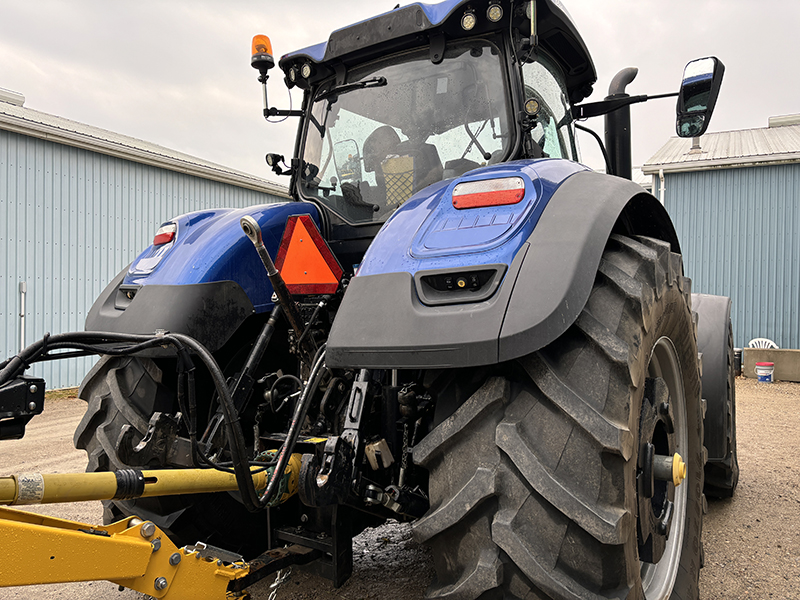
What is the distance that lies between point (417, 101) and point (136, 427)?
1.69 meters

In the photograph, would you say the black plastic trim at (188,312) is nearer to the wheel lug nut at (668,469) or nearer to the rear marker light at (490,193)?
the rear marker light at (490,193)

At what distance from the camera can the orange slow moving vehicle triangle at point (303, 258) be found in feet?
7.06

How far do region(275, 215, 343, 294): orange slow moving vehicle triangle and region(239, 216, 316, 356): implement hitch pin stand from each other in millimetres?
157

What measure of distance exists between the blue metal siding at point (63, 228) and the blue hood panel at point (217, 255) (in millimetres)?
7184

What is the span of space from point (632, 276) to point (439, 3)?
145 centimetres

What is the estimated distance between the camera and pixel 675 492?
233cm

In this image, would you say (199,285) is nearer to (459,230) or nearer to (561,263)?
(459,230)

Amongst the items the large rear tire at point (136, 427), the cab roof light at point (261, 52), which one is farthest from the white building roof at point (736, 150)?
the large rear tire at point (136, 427)

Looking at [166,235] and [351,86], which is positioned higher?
[351,86]

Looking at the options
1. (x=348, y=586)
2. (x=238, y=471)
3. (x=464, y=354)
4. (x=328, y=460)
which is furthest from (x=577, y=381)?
(x=348, y=586)

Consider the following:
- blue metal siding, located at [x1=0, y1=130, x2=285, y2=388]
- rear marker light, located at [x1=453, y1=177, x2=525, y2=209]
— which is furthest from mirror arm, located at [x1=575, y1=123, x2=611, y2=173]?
blue metal siding, located at [x1=0, y1=130, x2=285, y2=388]

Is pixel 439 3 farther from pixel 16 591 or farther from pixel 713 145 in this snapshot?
pixel 713 145

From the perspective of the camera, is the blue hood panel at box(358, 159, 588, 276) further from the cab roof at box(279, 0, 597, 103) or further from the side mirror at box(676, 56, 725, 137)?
the side mirror at box(676, 56, 725, 137)

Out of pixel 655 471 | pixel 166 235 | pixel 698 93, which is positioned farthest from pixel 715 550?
pixel 166 235
